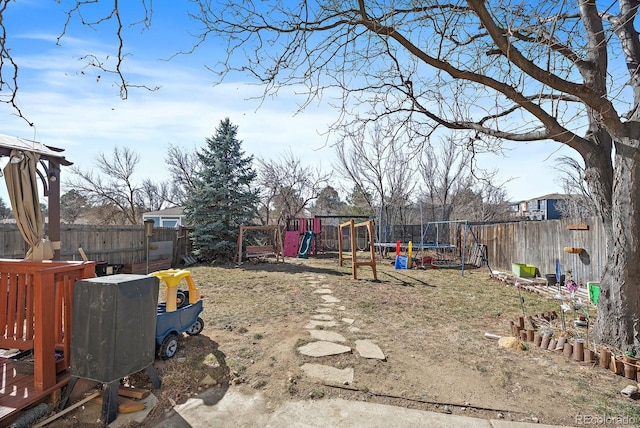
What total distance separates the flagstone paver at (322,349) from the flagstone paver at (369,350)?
138 mm

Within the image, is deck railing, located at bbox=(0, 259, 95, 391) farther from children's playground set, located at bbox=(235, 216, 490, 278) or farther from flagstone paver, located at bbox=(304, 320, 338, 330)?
children's playground set, located at bbox=(235, 216, 490, 278)

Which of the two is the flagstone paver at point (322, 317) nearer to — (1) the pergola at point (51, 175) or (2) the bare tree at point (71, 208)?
(1) the pergola at point (51, 175)

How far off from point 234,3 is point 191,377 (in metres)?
3.16

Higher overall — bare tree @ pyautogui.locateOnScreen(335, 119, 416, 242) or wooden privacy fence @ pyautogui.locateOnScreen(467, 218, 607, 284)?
bare tree @ pyautogui.locateOnScreen(335, 119, 416, 242)

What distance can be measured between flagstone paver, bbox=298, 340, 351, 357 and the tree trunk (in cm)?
274

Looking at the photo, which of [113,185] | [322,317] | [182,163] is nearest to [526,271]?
[322,317]

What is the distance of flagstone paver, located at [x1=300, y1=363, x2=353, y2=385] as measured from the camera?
2.86 meters

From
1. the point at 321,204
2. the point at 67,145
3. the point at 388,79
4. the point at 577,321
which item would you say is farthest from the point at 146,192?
the point at 577,321

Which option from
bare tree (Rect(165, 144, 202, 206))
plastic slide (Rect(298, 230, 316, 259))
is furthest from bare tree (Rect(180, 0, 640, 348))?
bare tree (Rect(165, 144, 202, 206))

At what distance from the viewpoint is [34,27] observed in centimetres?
226

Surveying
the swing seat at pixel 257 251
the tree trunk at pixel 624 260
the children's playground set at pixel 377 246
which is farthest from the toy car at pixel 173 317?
the swing seat at pixel 257 251

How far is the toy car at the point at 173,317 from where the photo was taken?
3.22 meters

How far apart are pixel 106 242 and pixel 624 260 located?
10.8m

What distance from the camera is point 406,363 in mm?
3240
